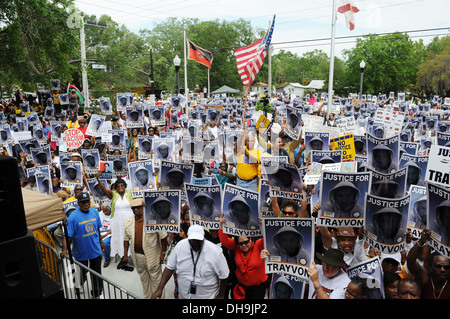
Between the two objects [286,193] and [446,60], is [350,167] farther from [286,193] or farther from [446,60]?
[446,60]

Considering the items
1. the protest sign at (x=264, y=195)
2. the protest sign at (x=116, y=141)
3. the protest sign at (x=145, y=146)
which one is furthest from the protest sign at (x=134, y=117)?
the protest sign at (x=264, y=195)

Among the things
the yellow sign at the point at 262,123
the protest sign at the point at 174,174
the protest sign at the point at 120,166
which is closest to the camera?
the protest sign at the point at 174,174

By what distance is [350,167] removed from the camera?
5449 mm

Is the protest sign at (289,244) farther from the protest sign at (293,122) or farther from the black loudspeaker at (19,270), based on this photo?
the protest sign at (293,122)

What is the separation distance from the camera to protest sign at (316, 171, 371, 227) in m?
3.97

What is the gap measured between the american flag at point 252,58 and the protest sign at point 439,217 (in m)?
6.96

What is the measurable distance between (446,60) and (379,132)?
157 ft

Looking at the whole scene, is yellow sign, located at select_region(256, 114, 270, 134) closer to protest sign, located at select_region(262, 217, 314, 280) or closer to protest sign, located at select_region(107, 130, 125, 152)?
→ protest sign, located at select_region(107, 130, 125, 152)

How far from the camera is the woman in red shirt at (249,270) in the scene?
13.8 feet

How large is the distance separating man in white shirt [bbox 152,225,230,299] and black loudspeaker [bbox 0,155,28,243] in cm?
237

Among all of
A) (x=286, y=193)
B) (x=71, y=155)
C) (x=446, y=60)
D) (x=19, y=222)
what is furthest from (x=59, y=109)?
A: (x=446, y=60)

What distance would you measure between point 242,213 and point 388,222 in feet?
5.44

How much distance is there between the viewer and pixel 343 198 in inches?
159

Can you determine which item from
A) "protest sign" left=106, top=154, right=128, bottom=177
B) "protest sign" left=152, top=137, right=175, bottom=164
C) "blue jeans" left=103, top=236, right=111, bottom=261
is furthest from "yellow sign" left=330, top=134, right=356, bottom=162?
"blue jeans" left=103, top=236, right=111, bottom=261
